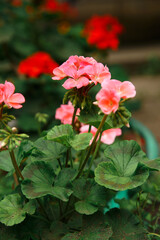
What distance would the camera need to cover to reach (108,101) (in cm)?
65

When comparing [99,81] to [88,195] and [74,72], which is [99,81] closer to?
[74,72]

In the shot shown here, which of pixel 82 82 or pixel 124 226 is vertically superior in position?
pixel 82 82

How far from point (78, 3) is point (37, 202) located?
4.14m

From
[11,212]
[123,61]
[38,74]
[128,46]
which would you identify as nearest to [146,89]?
[123,61]

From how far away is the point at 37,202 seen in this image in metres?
0.81

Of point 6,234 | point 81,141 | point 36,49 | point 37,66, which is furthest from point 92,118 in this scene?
point 36,49

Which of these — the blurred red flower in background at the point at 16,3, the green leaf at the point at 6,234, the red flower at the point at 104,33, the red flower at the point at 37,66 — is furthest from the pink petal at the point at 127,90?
the blurred red flower in background at the point at 16,3

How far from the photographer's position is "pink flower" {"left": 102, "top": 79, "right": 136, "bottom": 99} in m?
0.66

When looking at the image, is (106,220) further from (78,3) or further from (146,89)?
(78,3)

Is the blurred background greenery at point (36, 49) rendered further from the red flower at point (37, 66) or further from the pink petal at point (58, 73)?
the pink petal at point (58, 73)

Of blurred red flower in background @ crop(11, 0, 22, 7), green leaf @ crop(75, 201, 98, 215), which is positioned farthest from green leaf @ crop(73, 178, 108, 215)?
blurred red flower in background @ crop(11, 0, 22, 7)

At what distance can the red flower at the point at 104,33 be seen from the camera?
2199 millimetres

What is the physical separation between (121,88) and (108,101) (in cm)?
4

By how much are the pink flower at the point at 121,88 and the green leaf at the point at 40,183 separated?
20 cm
